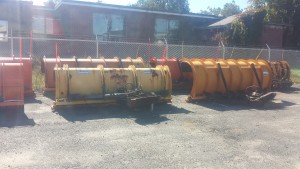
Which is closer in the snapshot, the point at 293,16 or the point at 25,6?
the point at 25,6

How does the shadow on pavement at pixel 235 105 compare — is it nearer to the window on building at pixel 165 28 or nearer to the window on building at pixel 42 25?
the window on building at pixel 42 25

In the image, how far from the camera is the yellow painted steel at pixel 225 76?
1007 cm

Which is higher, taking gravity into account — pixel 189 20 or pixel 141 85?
pixel 189 20

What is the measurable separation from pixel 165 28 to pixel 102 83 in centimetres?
1944

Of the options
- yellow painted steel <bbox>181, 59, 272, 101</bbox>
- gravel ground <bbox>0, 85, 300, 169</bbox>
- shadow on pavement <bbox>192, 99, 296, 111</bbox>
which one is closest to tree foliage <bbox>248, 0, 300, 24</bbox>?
yellow painted steel <bbox>181, 59, 272, 101</bbox>

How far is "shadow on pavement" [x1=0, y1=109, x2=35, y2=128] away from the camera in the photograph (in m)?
6.93

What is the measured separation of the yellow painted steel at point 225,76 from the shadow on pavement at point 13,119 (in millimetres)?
4909

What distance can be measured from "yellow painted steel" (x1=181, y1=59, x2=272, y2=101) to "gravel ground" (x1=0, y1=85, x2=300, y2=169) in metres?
1.06

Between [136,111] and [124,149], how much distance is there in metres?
2.99

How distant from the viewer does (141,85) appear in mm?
8938

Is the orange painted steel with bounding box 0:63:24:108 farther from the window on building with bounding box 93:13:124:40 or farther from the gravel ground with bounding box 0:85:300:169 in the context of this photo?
the window on building with bounding box 93:13:124:40

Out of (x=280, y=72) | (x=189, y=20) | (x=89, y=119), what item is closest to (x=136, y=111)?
(x=89, y=119)

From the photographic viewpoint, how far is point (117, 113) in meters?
8.26

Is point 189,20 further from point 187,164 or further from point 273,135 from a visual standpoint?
point 187,164
